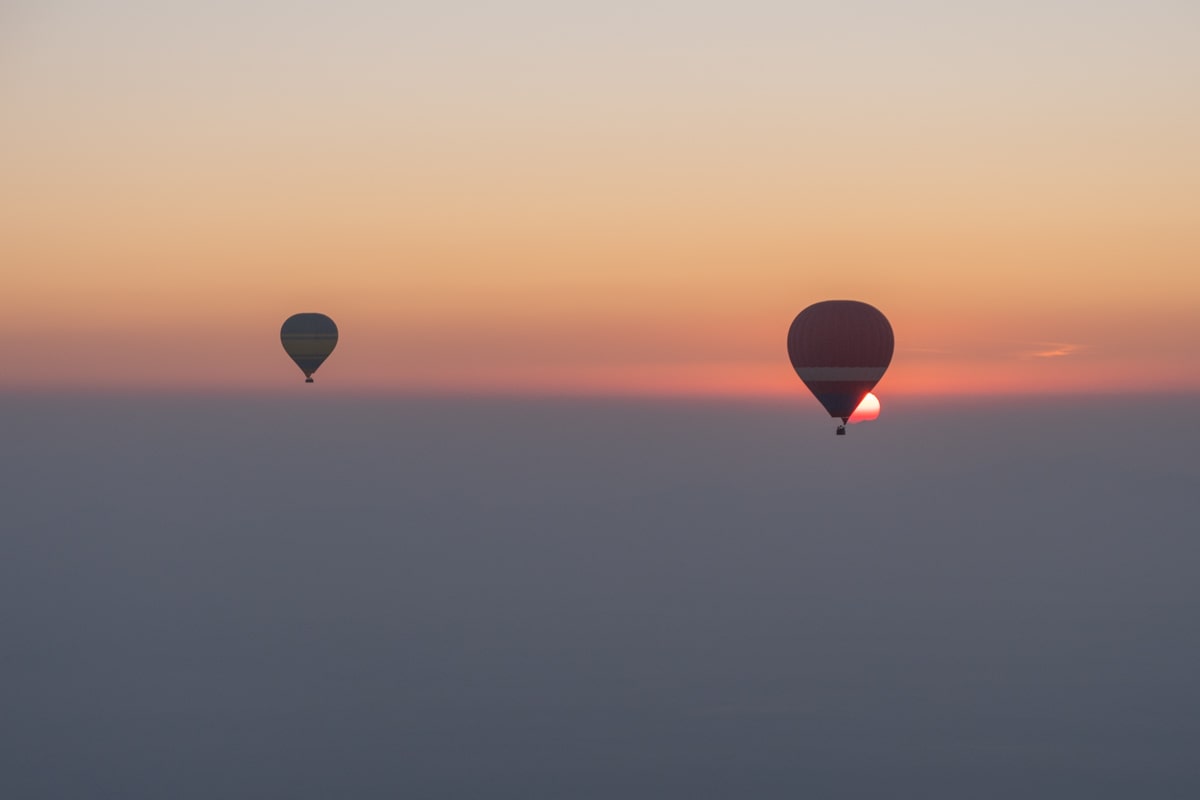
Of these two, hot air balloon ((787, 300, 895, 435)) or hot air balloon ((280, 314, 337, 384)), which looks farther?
hot air balloon ((280, 314, 337, 384))

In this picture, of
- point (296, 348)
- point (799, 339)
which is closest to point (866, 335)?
point (799, 339)

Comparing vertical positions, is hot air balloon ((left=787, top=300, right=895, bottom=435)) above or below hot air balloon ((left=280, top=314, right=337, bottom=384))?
below

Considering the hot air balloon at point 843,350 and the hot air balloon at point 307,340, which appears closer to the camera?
the hot air balloon at point 843,350

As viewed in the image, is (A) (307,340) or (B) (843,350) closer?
(B) (843,350)

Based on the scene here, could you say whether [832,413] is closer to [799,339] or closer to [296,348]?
[799,339]

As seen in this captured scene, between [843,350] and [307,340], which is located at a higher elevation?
[307,340]

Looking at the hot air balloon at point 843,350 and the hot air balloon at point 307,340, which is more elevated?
the hot air balloon at point 307,340
